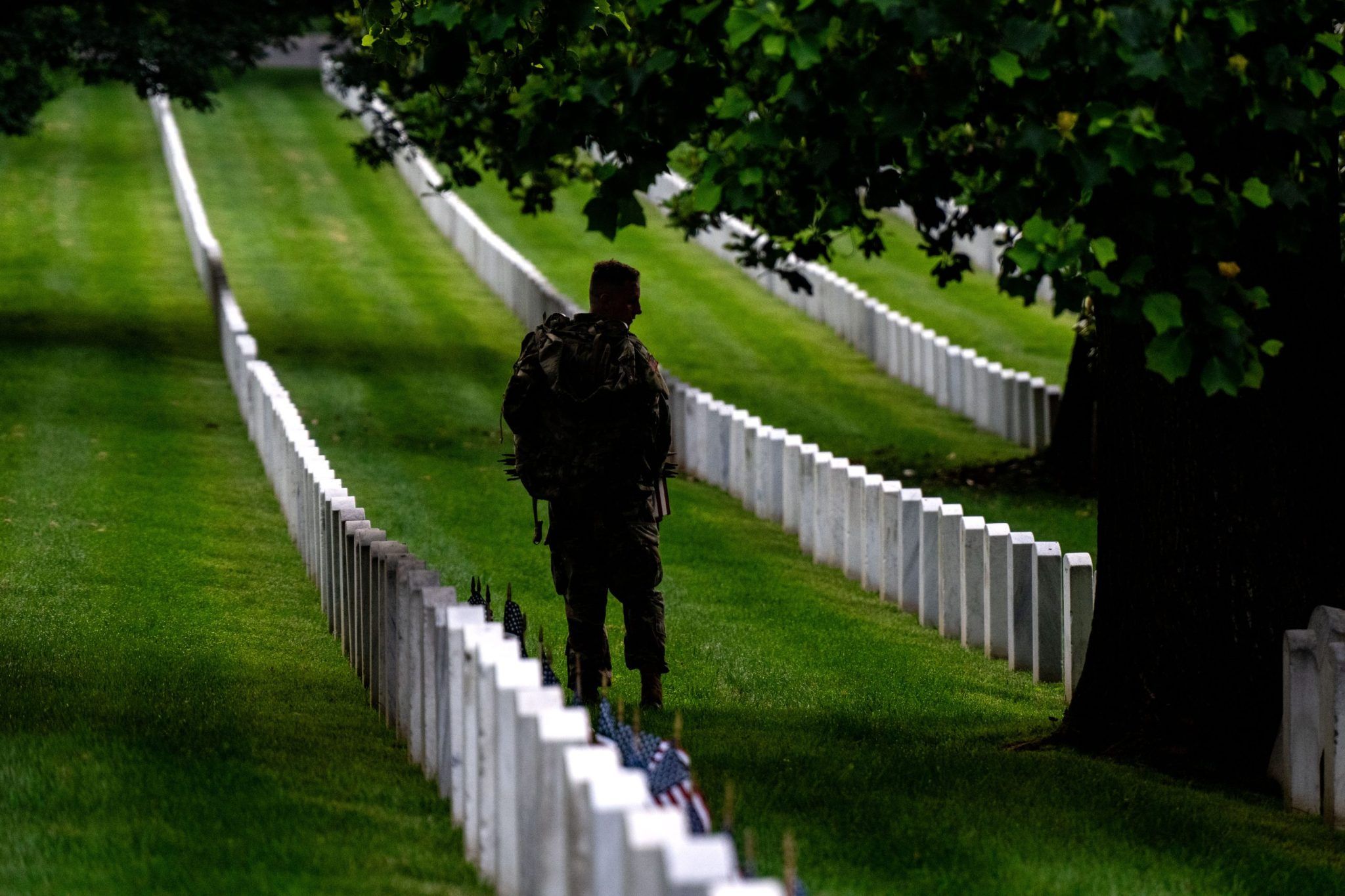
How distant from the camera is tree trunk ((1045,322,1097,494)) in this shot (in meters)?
18.0

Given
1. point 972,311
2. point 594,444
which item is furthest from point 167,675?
point 972,311

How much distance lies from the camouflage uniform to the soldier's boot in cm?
33

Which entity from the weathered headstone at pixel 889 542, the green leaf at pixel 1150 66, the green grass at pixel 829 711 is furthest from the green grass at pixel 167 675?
the weathered headstone at pixel 889 542

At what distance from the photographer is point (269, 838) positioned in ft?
19.7

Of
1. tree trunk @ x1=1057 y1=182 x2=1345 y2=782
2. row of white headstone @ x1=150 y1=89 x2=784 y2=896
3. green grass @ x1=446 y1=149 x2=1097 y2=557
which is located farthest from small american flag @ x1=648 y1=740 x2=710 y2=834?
green grass @ x1=446 y1=149 x2=1097 y2=557

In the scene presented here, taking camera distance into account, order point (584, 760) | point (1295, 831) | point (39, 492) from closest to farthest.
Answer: point (584, 760), point (1295, 831), point (39, 492)

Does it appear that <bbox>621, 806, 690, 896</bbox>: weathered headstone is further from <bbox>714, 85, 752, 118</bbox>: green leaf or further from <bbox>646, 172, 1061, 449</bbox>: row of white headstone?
<bbox>646, 172, 1061, 449</bbox>: row of white headstone

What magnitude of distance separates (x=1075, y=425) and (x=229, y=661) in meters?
10.9

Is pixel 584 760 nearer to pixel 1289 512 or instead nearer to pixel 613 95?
pixel 613 95

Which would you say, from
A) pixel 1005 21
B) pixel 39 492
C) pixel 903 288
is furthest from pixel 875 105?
pixel 903 288

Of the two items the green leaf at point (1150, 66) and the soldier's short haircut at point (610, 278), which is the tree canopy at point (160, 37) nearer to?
the soldier's short haircut at point (610, 278)

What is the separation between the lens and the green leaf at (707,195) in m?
6.15

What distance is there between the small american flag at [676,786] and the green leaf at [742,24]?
204cm

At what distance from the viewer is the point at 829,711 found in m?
8.78
